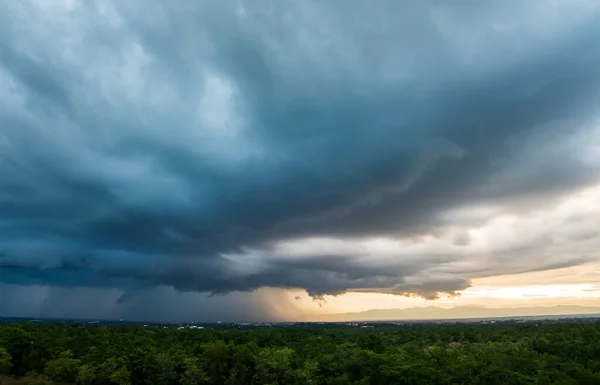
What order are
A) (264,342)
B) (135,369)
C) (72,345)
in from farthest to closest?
(264,342) < (72,345) < (135,369)

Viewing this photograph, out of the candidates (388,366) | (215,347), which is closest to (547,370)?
(388,366)

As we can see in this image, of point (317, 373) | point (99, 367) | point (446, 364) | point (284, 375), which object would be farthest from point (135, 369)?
point (446, 364)

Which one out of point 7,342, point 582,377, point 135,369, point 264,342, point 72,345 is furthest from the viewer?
point 264,342

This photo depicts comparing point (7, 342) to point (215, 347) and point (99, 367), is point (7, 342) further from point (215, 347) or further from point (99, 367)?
point (215, 347)

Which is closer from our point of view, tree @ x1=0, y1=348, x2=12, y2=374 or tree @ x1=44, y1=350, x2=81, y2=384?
tree @ x1=44, y1=350, x2=81, y2=384

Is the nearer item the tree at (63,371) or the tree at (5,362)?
the tree at (63,371)

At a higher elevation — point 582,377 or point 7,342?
point 7,342

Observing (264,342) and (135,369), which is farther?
(264,342)

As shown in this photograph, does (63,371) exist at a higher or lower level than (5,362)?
lower

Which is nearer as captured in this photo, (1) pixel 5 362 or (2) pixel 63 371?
(2) pixel 63 371
